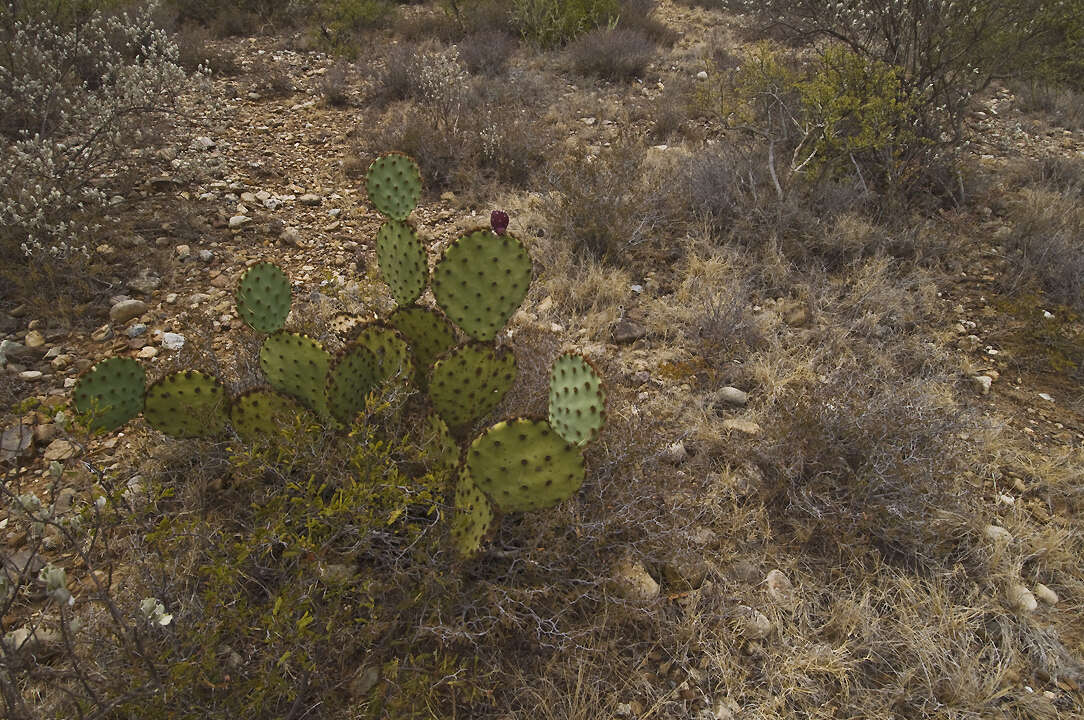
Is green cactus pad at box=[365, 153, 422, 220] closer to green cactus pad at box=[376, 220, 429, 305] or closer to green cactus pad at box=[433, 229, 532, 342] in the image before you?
green cactus pad at box=[376, 220, 429, 305]

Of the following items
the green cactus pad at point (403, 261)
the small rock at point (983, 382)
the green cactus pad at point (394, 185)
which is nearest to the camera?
the green cactus pad at point (403, 261)

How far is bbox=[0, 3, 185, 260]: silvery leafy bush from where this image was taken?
351 centimetres

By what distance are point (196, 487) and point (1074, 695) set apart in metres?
3.14

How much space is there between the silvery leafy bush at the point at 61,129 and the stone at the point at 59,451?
1324 mm

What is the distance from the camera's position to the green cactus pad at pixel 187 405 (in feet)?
7.26

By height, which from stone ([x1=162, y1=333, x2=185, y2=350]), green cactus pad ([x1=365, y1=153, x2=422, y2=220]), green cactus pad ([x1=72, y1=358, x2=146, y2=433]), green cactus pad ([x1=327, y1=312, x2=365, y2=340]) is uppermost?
green cactus pad ([x1=365, y1=153, x2=422, y2=220])

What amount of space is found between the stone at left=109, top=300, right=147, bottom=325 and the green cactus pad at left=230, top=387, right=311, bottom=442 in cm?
157

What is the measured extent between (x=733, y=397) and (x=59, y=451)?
3.07m

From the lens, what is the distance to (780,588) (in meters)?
2.24

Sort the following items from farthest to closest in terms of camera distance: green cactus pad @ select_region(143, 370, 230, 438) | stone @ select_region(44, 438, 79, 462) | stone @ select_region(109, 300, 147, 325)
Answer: stone @ select_region(109, 300, 147, 325) → stone @ select_region(44, 438, 79, 462) → green cactus pad @ select_region(143, 370, 230, 438)

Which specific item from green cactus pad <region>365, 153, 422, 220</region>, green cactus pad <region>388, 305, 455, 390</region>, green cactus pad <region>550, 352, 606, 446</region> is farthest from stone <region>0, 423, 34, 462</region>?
green cactus pad <region>550, 352, 606, 446</region>

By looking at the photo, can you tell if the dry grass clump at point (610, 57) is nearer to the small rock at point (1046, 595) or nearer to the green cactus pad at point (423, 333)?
the green cactus pad at point (423, 333)

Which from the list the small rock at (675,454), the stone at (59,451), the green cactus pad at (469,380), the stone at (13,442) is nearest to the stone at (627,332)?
the small rock at (675,454)

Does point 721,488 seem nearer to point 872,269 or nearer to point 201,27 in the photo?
point 872,269
